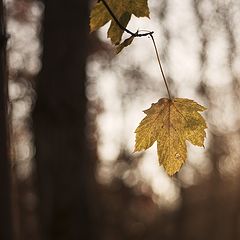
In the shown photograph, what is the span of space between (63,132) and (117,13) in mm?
4402

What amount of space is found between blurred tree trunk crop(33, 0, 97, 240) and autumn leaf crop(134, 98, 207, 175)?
4119mm

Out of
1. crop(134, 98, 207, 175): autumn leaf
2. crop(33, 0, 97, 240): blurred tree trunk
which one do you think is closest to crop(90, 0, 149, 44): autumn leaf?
crop(134, 98, 207, 175): autumn leaf

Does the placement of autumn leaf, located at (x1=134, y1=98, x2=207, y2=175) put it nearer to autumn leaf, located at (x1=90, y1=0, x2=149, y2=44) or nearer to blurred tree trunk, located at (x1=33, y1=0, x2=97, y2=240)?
autumn leaf, located at (x1=90, y1=0, x2=149, y2=44)

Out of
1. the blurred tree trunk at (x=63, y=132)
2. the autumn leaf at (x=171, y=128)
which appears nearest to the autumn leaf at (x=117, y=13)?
the autumn leaf at (x=171, y=128)

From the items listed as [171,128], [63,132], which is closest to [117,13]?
[171,128]

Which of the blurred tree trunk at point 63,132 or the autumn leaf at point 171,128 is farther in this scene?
the blurred tree trunk at point 63,132

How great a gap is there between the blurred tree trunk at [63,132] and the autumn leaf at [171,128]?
4.12 m

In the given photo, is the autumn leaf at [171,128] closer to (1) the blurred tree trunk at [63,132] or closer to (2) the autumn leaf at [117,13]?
(2) the autumn leaf at [117,13]

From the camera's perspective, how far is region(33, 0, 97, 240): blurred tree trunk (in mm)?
5527

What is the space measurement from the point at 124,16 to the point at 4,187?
2043 millimetres

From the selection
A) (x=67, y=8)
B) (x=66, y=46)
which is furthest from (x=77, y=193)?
(x=67, y=8)

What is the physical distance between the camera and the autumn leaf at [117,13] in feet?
4.02

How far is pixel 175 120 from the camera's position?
4.49ft

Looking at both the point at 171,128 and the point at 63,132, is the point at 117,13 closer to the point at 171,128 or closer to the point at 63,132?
the point at 171,128
